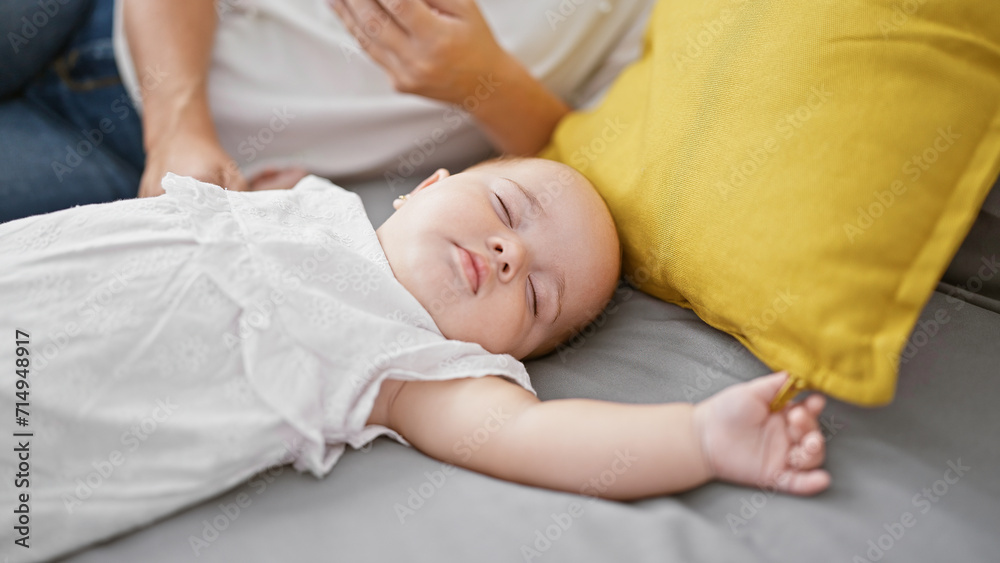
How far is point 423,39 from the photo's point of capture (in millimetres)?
1321

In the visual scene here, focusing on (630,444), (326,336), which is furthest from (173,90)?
(630,444)

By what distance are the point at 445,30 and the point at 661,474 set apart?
0.91 metres

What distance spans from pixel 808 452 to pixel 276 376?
63 cm

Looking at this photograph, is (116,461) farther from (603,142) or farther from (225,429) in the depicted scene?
(603,142)

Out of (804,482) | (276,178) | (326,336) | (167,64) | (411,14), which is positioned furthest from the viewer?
(276,178)

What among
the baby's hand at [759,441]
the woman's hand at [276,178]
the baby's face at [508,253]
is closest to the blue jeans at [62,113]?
the woman's hand at [276,178]

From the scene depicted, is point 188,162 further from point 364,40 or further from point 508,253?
point 508,253

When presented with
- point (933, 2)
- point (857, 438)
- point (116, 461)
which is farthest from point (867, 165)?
point (116, 461)

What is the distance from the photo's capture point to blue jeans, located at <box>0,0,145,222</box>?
134cm

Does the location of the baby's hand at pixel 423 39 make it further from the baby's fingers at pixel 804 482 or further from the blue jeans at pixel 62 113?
the baby's fingers at pixel 804 482

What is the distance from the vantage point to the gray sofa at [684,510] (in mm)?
741

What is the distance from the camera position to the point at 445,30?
1320mm

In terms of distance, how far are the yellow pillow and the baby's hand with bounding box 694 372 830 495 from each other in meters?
0.07

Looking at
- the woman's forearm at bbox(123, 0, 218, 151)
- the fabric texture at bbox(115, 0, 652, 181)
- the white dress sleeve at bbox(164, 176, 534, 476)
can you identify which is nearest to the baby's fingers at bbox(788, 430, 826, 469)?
the white dress sleeve at bbox(164, 176, 534, 476)
